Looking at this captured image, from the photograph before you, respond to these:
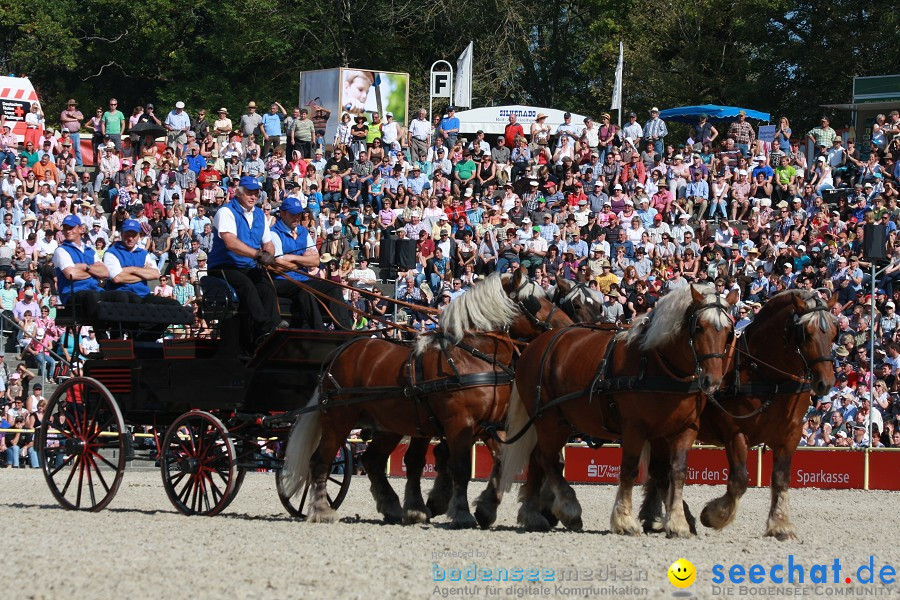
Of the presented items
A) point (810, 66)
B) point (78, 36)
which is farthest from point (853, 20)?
point (78, 36)

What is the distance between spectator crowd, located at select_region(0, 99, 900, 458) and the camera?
64.5ft

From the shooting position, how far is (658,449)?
1030cm

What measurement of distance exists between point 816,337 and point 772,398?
0.62m

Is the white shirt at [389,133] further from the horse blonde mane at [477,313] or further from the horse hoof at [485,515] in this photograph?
the horse hoof at [485,515]

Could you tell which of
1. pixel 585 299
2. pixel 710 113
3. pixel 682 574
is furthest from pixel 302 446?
pixel 710 113

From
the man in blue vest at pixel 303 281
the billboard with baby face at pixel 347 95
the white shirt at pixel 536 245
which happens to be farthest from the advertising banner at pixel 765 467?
the billboard with baby face at pixel 347 95

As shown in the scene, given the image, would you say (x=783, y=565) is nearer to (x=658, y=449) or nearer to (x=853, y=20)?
(x=658, y=449)

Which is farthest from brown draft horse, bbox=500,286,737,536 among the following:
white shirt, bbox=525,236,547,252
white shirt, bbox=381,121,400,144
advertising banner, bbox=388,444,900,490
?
white shirt, bbox=381,121,400,144

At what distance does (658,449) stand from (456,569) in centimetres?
297

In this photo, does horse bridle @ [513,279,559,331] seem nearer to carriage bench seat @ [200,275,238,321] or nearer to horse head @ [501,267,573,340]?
horse head @ [501,267,573,340]

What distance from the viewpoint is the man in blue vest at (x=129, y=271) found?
38.3 ft

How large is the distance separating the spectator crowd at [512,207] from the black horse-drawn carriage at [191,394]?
5.69m

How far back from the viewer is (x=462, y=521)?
10.1 meters
